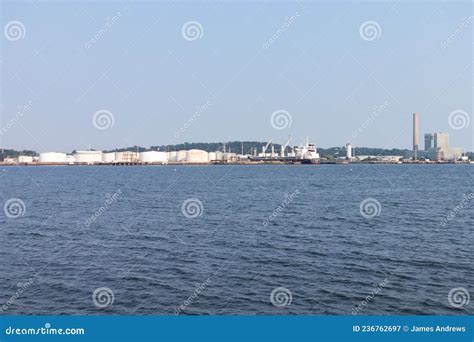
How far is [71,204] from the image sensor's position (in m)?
53.0

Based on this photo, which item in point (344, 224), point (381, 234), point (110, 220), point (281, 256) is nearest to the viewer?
point (281, 256)

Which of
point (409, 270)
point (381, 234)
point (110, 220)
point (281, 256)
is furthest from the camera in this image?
point (110, 220)

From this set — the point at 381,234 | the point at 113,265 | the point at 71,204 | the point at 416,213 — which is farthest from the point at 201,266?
the point at 71,204

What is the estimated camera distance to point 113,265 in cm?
2306

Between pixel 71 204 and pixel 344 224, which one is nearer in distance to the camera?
pixel 344 224

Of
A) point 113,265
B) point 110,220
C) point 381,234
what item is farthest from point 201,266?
point 110,220

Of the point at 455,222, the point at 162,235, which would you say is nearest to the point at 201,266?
the point at 162,235

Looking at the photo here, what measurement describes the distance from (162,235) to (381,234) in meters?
15.1

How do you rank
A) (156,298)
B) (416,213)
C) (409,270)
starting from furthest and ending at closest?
(416,213) → (409,270) → (156,298)

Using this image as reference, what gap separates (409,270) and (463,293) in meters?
3.57

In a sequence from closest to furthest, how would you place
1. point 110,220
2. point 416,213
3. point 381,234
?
point 381,234
point 110,220
point 416,213

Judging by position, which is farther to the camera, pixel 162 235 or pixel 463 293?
pixel 162 235

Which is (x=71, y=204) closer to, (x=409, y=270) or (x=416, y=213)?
(x=416, y=213)

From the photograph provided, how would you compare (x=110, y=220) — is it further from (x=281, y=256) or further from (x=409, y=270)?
(x=409, y=270)
